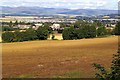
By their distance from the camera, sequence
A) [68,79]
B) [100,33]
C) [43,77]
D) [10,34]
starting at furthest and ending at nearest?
[100,33], [10,34], [43,77], [68,79]

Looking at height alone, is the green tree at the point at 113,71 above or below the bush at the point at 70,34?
above

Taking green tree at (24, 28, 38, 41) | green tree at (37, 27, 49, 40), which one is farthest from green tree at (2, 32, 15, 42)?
green tree at (37, 27, 49, 40)

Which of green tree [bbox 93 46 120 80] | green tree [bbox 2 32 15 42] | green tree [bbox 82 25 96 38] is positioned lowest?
green tree [bbox 2 32 15 42]

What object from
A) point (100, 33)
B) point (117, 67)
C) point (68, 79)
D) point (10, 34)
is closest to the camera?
point (117, 67)

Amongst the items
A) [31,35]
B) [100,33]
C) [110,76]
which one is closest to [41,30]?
[31,35]

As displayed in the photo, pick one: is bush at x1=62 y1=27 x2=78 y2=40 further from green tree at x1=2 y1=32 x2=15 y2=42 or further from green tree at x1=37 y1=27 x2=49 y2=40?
green tree at x1=2 y1=32 x2=15 y2=42

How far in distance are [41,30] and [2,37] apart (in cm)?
960

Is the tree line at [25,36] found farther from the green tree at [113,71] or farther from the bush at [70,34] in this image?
the green tree at [113,71]

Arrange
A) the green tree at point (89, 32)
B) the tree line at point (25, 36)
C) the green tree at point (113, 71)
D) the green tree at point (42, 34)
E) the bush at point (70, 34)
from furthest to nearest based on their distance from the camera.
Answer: the bush at point (70, 34) → the green tree at point (89, 32) → the green tree at point (42, 34) → the tree line at point (25, 36) → the green tree at point (113, 71)

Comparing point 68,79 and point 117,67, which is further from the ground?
point 117,67

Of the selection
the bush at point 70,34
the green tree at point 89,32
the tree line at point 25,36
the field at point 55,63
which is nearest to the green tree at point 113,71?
the field at point 55,63

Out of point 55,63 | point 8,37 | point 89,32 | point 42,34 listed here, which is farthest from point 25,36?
point 55,63

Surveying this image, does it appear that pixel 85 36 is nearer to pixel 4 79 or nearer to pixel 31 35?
pixel 31 35

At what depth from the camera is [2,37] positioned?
82438 millimetres
